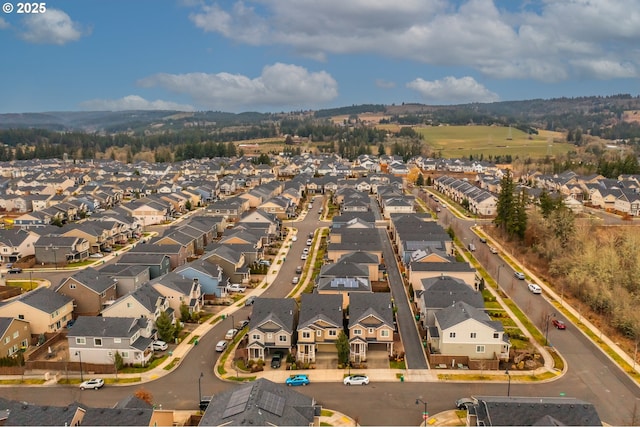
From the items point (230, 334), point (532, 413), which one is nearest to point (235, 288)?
point (230, 334)

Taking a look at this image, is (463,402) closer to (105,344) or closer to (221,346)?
A: (221,346)

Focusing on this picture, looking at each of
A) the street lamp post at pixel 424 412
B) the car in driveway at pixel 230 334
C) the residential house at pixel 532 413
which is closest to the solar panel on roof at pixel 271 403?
the street lamp post at pixel 424 412

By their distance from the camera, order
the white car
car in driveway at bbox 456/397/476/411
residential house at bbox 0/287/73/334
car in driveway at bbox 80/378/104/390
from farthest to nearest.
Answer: residential house at bbox 0/287/73/334, the white car, car in driveway at bbox 80/378/104/390, car in driveway at bbox 456/397/476/411

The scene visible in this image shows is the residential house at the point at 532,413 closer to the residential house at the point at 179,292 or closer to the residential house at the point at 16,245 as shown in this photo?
the residential house at the point at 179,292

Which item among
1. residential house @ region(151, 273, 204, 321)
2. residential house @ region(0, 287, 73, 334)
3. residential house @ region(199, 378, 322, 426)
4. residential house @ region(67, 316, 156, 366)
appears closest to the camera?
residential house @ region(199, 378, 322, 426)

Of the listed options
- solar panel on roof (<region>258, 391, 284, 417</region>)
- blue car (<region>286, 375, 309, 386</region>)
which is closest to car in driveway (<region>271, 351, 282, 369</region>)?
blue car (<region>286, 375, 309, 386</region>)

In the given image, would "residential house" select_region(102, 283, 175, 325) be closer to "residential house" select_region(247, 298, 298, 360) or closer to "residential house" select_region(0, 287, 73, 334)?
"residential house" select_region(0, 287, 73, 334)
